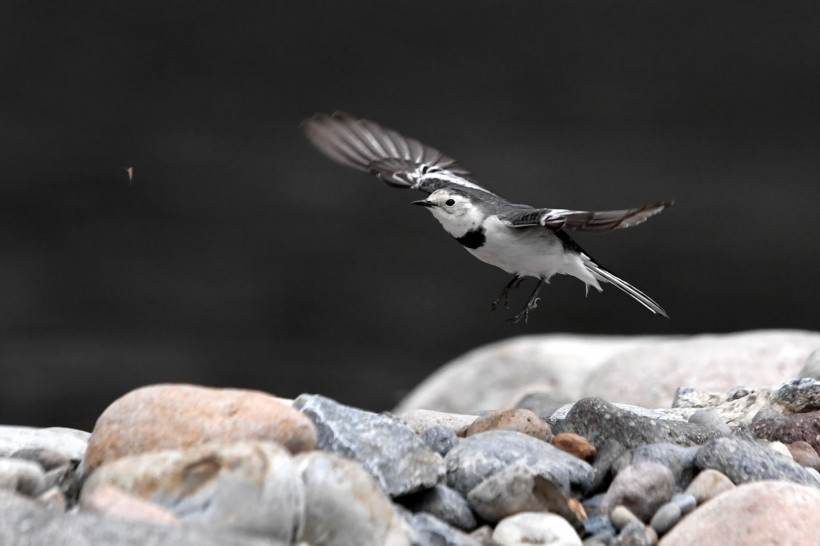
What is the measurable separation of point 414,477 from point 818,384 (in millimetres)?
2760

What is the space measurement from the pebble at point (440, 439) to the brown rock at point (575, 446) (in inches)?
18.7

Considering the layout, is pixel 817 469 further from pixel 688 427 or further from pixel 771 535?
pixel 771 535

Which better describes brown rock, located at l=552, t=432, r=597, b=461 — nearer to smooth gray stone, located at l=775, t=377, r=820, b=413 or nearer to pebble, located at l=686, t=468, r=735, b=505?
pebble, located at l=686, t=468, r=735, b=505

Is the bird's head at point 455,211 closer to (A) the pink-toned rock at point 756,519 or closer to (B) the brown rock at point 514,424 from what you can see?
(B) the brown rock at point 514,424

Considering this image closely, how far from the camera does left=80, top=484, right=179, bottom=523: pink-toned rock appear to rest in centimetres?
413

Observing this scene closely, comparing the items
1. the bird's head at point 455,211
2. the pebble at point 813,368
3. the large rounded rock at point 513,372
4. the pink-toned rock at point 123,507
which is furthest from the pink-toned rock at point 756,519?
the large rounded rock at point 513,372

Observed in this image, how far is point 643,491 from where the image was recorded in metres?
5.00

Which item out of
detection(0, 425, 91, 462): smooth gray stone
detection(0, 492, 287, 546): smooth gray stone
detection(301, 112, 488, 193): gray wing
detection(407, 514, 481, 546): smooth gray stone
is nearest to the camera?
detection(0, 492, 287, 546): smooth gray stone

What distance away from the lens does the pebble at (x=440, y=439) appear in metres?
5.45

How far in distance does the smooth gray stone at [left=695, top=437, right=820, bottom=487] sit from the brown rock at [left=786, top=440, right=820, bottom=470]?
1.33 feet

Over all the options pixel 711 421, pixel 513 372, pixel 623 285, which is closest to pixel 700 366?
pixel 513 372

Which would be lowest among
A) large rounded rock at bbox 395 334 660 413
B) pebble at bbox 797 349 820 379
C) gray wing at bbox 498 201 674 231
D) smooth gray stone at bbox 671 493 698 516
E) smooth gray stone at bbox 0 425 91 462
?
large rounded rock at bbox 395 334 660 413

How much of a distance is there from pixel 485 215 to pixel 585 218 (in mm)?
1094

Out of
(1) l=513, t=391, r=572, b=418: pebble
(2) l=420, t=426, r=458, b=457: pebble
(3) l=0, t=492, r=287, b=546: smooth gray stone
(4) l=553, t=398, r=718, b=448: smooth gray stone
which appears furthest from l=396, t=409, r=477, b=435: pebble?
(3) l=0, t=492, r=287, b=546: smooth gray stone
